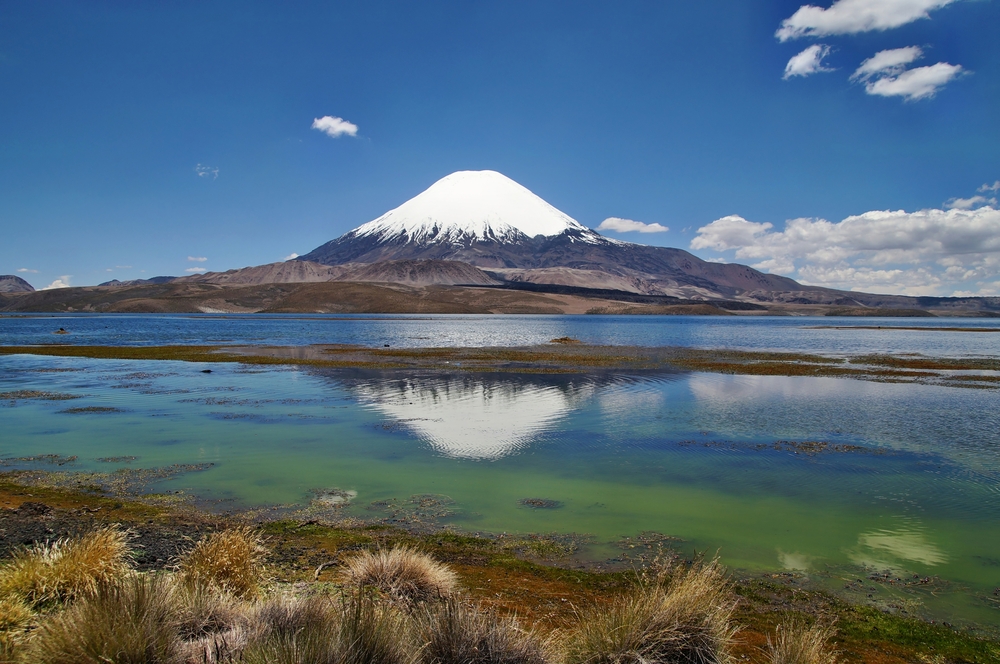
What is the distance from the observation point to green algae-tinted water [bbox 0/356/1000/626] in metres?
9.43

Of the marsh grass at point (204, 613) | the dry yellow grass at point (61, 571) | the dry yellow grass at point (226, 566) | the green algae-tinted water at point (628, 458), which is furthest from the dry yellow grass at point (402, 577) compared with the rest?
the green algae-tinted water at point (628, 458)

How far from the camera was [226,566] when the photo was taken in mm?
6094

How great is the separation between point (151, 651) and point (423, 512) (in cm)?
664

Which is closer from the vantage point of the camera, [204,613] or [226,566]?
[204,613]

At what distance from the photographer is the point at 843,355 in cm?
4797

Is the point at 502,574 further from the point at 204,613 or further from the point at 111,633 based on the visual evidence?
the point at 111,633

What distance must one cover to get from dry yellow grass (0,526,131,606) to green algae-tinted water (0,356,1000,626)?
4979mm

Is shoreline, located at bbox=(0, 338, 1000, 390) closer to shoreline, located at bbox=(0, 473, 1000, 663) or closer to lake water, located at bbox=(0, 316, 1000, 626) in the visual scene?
lake water, located at bbox=(0, 316, 1000, 626)

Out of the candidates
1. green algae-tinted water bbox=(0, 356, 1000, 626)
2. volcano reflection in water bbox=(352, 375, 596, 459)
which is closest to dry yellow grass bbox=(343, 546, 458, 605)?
green algae-tinted water bbox=(0, 356, 1000, 626)

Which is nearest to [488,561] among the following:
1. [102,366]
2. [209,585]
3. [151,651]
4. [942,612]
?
[209,585]

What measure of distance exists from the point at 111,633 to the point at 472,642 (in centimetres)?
252

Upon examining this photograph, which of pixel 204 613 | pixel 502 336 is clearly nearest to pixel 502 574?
pixel 204 613

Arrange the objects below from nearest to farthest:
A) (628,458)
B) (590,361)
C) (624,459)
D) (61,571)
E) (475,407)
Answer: (61,571)
(624,459)
(628,458)
(475,407)
(590,361)

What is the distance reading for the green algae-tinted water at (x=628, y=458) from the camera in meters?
9.43
